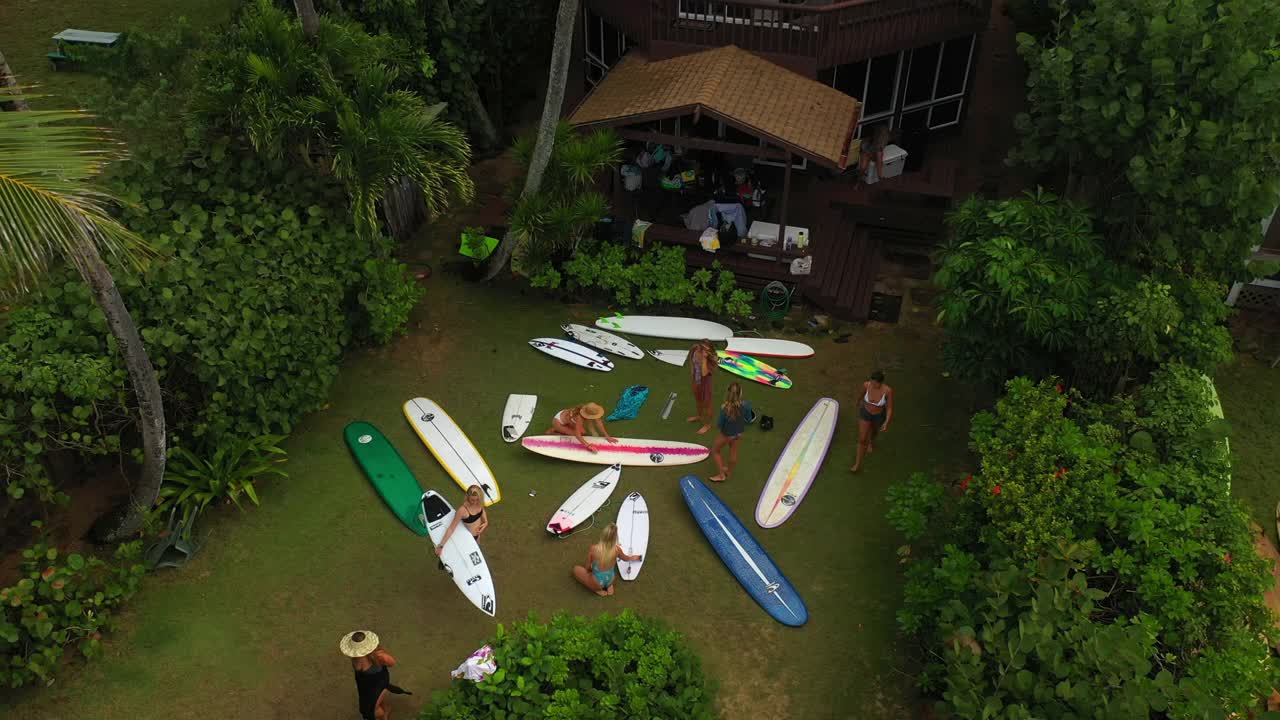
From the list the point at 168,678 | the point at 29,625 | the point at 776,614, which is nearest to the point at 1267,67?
the point at 776,614

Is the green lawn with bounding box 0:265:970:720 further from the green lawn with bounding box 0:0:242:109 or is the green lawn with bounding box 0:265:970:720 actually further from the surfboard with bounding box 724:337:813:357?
the green lawn with bounding box 0:0:242:109

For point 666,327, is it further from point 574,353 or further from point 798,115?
point 798,115

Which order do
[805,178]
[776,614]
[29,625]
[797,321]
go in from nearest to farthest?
[29,625] → [776,614] → [797,321] → [805,178]

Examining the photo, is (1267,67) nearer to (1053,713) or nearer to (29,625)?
(1053,713)

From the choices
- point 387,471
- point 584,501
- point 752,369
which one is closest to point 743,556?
point 584,501

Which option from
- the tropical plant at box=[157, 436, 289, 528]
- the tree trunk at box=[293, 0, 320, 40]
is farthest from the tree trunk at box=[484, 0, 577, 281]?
the tropical plant at box=[157, 436, 289, 528]

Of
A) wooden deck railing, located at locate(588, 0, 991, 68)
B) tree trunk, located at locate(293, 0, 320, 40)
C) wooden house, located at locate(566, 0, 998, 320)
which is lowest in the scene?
wooden house, located at locate(566, 0, 998, 320)

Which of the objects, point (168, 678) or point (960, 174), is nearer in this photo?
point (168, 678)
